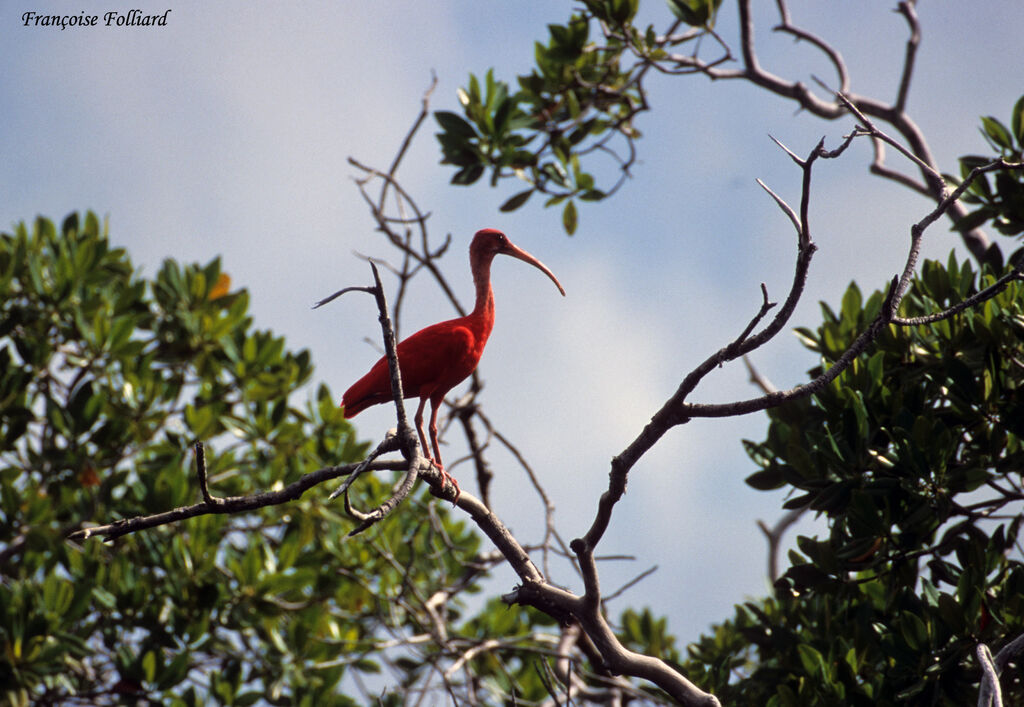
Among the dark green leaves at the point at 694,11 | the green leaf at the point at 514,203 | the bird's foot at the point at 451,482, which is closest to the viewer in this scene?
the bird's foot at the point at 451,482

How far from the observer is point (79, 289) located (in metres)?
6.66

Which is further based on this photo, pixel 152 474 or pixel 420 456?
pixel 152 474

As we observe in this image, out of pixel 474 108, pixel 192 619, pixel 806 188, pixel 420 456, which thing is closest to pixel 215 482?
pixel 192 619

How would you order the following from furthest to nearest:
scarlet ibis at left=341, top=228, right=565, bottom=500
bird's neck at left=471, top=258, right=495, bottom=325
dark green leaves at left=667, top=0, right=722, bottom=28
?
dark green leaves at left=667, top=0, right=722, bottom=28
bird's neck at left=471, top=258, right=495, bottom=325
scarlet ibis at left=341, top=228, right=565, bottom=500

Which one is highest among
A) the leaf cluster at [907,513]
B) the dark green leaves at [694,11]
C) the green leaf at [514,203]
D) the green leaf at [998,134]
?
the dark green leaves at [694,11]

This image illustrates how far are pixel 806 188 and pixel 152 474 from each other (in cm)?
485

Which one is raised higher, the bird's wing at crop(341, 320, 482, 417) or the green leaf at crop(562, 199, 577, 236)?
the green leaf at crop(562, 199, 577, 236)

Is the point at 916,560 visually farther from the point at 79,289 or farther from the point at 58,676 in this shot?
the point at 79,289

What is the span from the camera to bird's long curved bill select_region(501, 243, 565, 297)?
15.9 ft

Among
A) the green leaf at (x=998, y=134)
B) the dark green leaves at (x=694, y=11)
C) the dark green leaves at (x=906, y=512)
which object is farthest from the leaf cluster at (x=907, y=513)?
the dark green leaves at (x=694, y=11)

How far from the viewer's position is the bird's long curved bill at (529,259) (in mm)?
4859

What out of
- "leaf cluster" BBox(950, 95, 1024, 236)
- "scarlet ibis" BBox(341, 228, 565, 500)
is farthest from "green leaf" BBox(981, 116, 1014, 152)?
"scarlet ibis" BBox(341, 228, 565, 500)

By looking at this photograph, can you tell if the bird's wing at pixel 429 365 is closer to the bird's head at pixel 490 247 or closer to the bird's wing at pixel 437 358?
the bird's wing at pixel 437 358

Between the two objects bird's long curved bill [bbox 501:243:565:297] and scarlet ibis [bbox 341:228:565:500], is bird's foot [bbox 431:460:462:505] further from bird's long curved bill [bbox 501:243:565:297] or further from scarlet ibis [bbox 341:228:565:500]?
bird's long curved bill [bbox 501:243:565:297]
